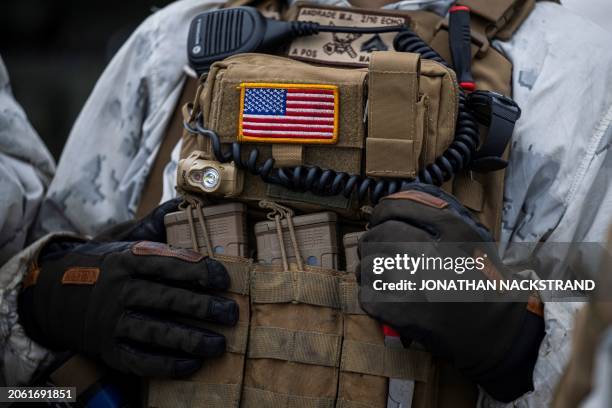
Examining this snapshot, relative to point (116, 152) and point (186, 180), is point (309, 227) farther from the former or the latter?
point (116, 152)

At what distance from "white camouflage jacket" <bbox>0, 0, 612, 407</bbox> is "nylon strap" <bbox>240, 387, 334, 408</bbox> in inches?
12.8

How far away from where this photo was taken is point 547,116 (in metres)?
1.61

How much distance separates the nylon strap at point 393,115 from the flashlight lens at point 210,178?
0.28 m

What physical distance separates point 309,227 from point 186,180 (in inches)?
9.9

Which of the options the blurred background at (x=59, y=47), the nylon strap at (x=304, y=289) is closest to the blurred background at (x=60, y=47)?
the blurred background at (x=59, y=47)

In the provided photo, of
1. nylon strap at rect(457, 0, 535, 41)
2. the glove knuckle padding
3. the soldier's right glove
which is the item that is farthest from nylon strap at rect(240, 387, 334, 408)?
nylon strap at rect(457, 0, 535, 41)

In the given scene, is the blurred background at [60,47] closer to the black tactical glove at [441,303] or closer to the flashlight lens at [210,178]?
the flashlight lens at [210,178]

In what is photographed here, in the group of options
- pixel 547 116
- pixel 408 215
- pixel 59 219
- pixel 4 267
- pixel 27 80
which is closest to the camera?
pixel 408 215

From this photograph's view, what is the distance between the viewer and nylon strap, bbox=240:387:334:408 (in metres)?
1.42

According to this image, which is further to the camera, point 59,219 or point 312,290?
point 59,219

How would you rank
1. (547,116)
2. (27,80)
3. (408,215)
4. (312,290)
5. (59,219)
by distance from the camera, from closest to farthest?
1. (408,215)
2. (312,290)
3. (547,116)
4. (59,219)
5. (27,80)

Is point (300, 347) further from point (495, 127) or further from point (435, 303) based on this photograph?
point (495, 127)

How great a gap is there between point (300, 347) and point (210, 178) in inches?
14.0

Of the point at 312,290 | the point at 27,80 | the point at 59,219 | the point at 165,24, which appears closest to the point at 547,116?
the point at 312,290
